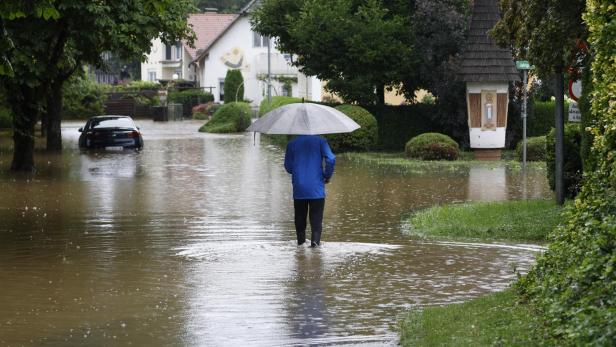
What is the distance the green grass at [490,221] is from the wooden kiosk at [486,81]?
1706 centimetres

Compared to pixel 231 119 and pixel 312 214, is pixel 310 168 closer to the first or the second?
pixel 312 214

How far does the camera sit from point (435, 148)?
1308 inches

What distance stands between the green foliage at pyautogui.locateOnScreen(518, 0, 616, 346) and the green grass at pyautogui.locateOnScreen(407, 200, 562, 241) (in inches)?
199

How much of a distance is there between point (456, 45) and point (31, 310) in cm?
2822

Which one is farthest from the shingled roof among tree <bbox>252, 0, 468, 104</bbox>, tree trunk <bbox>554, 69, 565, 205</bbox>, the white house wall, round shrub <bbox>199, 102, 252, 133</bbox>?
the white house wall

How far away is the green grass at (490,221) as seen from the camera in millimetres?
16547

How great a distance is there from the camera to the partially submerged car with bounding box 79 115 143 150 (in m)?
41.0

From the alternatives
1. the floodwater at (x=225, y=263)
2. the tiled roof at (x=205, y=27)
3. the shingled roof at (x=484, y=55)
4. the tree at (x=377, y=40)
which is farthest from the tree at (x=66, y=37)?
the tiled roof at (x=205, y=27)

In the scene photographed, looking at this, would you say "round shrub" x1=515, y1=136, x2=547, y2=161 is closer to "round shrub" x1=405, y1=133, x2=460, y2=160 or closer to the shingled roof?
"round shrub" x1=405, y1=133, x2=460, y2=160

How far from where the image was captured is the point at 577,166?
1911 centimetres

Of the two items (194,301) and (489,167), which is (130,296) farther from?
(489,167)

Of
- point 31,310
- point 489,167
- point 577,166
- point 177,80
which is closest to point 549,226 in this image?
point 577,166

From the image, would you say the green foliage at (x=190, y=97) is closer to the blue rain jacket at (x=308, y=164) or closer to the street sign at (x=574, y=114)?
the street sign at (x=574, y=114)

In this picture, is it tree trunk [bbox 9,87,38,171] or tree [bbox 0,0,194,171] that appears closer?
tree [bbox 0,0,194,171]
